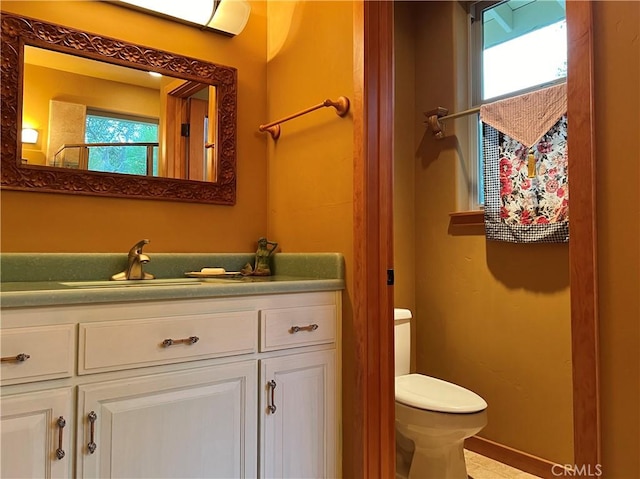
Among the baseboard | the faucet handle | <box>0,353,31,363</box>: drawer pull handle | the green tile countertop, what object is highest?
the faucet handle

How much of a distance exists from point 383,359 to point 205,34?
1.50 metres

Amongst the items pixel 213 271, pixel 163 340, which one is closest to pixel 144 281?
pixel 213 271

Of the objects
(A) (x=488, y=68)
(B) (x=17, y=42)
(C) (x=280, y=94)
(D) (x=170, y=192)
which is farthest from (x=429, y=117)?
(B) (x=17, y=42)

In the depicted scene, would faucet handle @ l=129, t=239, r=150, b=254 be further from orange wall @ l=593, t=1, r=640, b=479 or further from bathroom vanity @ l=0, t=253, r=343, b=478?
orange wall @ l=593, t=1, r=640, b=479

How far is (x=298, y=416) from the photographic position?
1.48m

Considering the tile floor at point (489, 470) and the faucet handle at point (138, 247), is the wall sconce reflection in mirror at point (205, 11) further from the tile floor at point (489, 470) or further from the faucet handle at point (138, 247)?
the tile floor at point (489, 470)

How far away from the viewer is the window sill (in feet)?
7.64

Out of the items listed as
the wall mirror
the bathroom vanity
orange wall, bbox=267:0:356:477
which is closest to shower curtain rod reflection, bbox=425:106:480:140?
orange wall, bbox=267:0:356:477

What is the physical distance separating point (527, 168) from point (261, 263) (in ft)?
4.34

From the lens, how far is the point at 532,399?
214 cm

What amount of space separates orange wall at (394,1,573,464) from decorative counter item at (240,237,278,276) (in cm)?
93

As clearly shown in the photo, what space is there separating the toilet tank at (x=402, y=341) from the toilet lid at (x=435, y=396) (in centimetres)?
10

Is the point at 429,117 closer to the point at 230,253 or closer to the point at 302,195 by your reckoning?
the point at 302,195

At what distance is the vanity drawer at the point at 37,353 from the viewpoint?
103 centimetres
